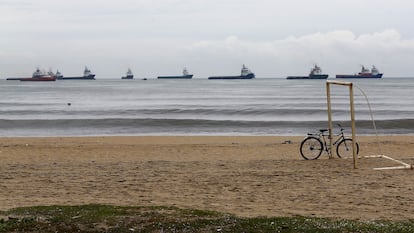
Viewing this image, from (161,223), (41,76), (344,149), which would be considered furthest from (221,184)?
(41,76)

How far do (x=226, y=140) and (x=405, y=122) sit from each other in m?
13.8

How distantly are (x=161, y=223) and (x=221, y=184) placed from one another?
13.3 feet

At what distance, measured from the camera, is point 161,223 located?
6867 mm

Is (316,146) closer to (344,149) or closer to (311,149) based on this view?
(311,149)

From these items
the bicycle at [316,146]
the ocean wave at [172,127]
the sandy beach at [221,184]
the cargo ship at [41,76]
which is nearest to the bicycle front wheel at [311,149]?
the bicycle at [316,146]

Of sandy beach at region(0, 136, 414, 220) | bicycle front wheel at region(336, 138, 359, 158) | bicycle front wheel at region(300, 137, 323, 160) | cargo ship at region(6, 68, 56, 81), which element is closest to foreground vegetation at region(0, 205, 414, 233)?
sandy beach at region(0, 136, 414, 220)

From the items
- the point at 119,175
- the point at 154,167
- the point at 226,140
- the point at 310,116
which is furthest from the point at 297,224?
the point at 310,116

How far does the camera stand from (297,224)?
6797 millimetres

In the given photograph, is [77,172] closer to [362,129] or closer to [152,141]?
[152,141]

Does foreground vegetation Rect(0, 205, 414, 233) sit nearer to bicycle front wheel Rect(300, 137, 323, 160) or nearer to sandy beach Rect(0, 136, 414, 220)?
sandy beach Rect(0, 136, 414, 220)

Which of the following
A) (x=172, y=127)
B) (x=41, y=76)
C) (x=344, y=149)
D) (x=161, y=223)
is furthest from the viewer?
(x=41, y=76)

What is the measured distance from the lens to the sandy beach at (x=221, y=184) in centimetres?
873

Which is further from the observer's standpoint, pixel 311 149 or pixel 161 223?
pixel 311 149

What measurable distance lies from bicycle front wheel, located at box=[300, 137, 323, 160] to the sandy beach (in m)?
0.46
